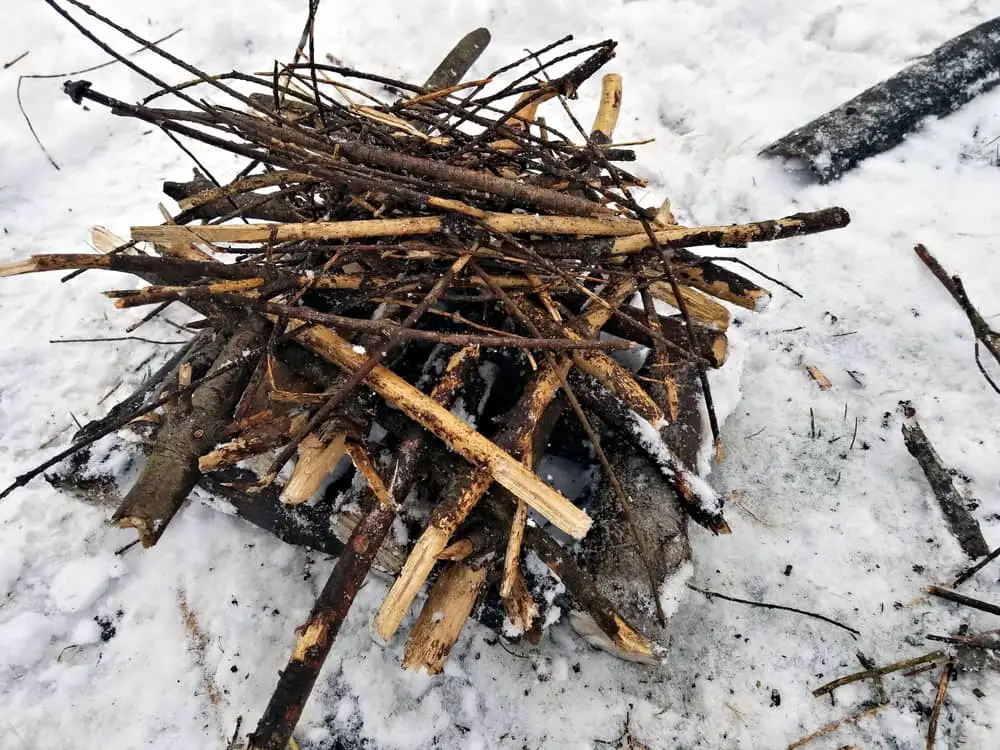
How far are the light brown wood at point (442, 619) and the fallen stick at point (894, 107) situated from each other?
3472 mm

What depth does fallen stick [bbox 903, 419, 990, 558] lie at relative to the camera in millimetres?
2578

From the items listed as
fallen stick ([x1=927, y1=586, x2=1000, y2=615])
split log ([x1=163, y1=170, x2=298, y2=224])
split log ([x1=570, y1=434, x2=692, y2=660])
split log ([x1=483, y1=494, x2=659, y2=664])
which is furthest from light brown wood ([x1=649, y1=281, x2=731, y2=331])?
split log ([x1=163, y1=170, x2=298, y2=224])

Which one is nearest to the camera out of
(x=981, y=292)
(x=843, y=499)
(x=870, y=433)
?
(x=843, y=499)

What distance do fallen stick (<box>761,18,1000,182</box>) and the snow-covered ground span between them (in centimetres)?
11

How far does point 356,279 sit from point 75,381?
219cm

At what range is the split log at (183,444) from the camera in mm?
2057

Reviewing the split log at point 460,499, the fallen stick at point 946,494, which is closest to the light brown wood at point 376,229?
the split log at point 460,499

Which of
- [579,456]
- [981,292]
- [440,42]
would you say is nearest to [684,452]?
[579,456]

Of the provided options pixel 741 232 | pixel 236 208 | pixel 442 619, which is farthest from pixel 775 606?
pixel 236 208

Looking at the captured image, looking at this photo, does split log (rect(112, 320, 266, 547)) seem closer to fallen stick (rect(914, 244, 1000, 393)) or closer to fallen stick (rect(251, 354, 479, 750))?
fallen stick (rect(251, 354, 479, 750))

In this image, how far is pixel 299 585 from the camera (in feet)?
8.74

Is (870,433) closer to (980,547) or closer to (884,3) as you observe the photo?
(980,547)

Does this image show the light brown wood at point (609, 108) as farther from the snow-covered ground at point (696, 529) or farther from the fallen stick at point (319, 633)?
the fallen stick at point (319, 633)

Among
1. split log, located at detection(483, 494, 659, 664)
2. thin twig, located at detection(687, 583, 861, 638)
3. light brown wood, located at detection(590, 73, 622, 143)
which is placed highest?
light brown wood, located at detection(590, 73, 622, 143)
